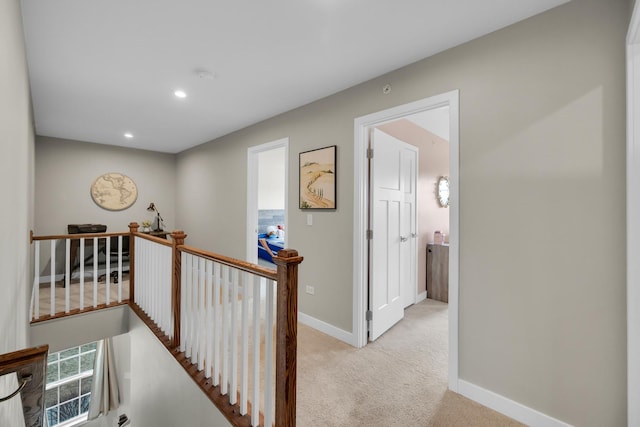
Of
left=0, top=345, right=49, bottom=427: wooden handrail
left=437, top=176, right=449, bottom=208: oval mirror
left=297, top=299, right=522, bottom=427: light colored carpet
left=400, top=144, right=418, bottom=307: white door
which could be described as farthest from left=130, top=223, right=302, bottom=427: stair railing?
left=437, top=176, right=449, bottom=208: oval mirror

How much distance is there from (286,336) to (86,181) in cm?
516

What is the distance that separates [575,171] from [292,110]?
2543mm

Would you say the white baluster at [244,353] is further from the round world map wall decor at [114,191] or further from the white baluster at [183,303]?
the round world map wall decor at [114,191]

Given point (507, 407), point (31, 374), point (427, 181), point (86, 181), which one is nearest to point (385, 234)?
point (507, 407)

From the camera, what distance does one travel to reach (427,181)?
409 cm

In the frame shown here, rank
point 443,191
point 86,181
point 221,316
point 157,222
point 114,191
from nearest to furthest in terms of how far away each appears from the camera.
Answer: point 221,316 → point 443,191 → point 86,181 → point 114,191 → point 157,222

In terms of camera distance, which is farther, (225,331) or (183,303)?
(183,303)

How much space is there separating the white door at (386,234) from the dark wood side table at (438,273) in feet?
2.81

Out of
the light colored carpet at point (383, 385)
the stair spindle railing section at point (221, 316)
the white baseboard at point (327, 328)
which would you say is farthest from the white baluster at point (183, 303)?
the white baseboard at point (327, 328)

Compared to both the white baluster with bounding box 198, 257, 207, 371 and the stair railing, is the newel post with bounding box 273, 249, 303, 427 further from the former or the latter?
the white baluster with bounding box 198, 257, 207, 371

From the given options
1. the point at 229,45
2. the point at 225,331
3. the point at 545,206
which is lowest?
the point at 225,331

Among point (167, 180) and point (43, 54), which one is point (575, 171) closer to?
point (43, 54)

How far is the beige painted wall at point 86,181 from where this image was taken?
4461 millimetres

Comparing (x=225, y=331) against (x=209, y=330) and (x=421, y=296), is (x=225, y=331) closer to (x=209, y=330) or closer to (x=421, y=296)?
(x=209, y=330)
